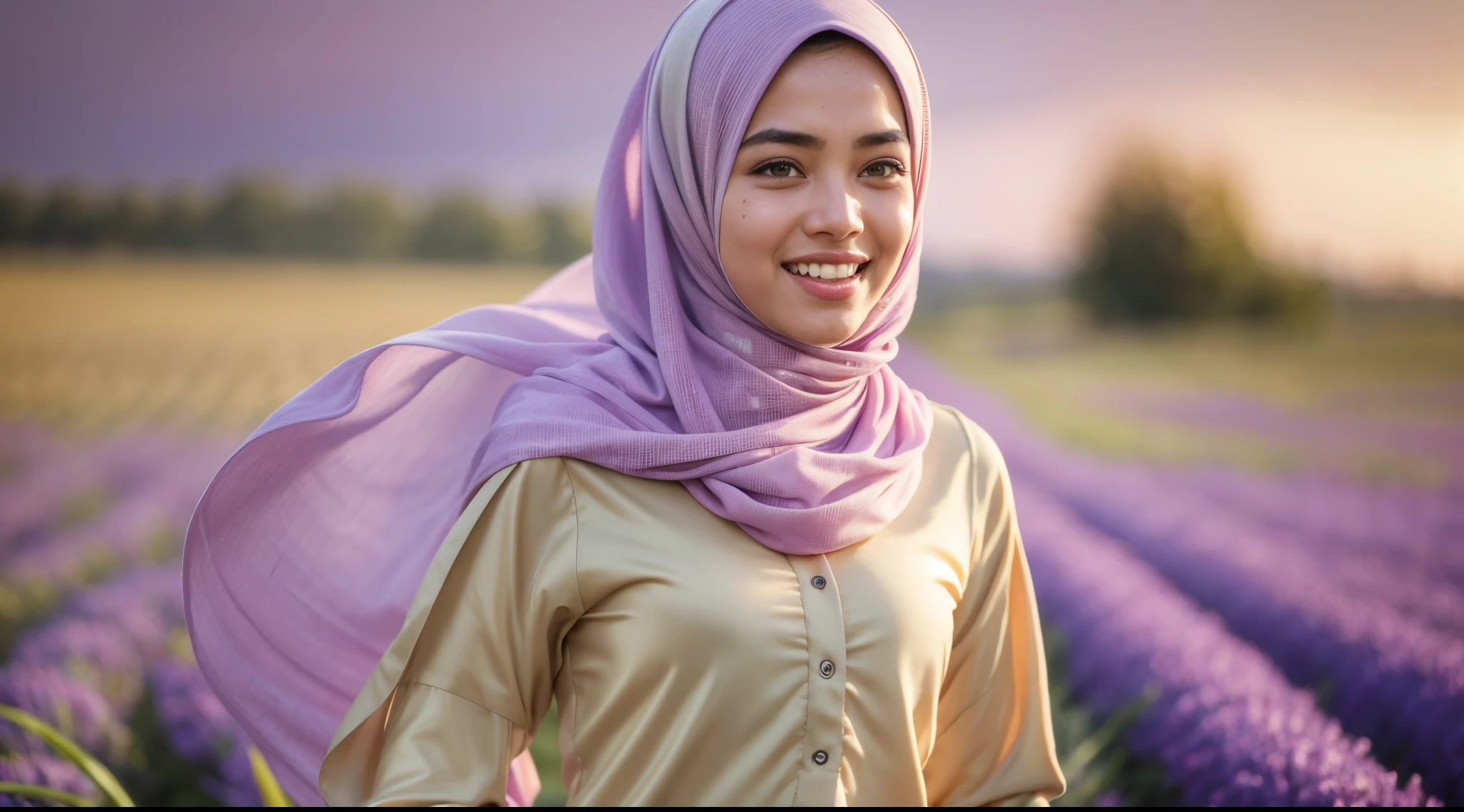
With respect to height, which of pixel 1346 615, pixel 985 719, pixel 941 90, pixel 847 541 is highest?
pixel 941 90

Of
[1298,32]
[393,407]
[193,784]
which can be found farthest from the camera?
[1298,32]

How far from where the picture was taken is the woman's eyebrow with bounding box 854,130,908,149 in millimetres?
958

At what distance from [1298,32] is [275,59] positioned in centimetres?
299

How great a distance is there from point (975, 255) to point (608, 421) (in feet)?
8.70

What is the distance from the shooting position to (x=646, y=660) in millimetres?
938

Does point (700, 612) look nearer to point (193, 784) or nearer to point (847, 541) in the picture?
point (847, 541)

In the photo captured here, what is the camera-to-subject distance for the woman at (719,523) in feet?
3.11

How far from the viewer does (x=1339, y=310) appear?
306cm

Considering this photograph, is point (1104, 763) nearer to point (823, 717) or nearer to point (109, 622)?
point (823, 717)

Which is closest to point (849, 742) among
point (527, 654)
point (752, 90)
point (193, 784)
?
point (527, 654)

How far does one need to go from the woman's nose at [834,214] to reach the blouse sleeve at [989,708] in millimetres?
360

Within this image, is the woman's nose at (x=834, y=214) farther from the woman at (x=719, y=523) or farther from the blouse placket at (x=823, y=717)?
the blouse placket at (x=823, y=717)

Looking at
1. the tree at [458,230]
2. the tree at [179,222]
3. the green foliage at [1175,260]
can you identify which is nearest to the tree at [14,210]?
the tree at [179,222]

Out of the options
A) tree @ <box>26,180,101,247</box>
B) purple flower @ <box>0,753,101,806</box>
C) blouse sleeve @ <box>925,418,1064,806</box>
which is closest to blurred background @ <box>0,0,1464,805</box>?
tree @ <box>26,180,101,247</box>
